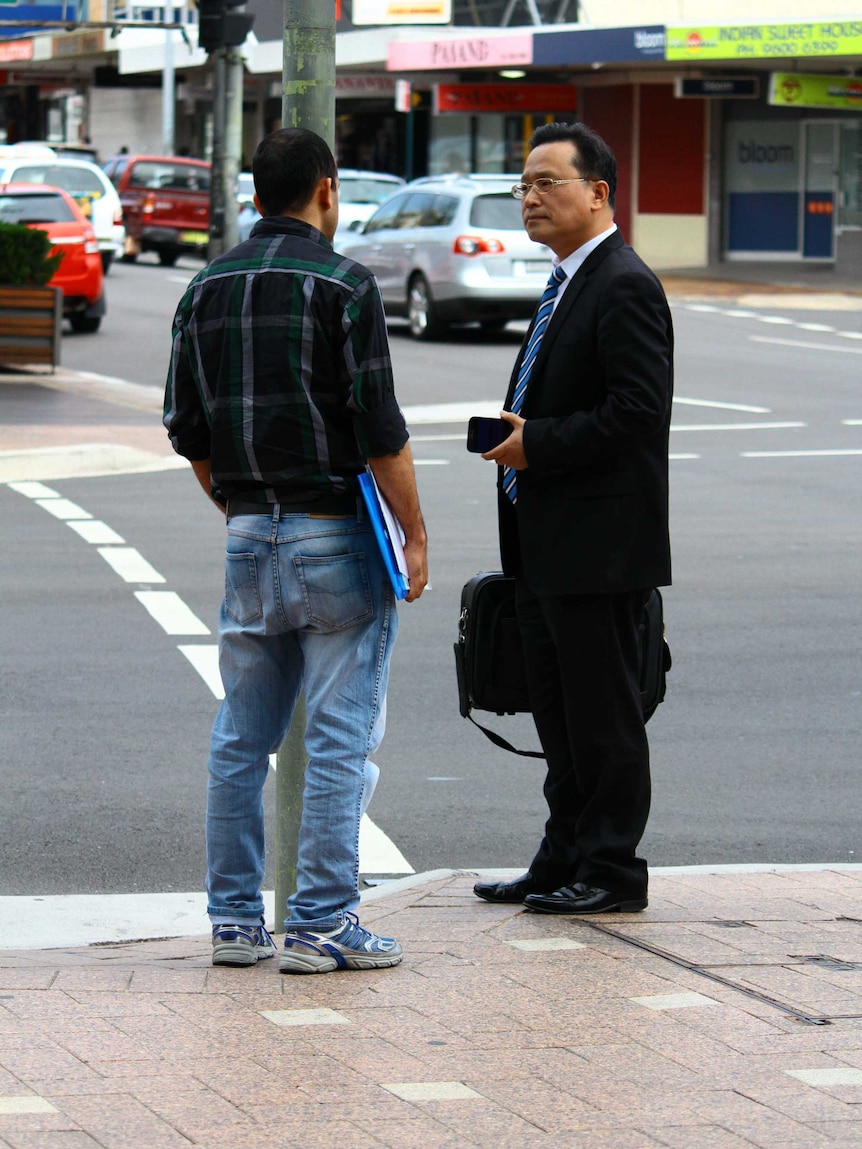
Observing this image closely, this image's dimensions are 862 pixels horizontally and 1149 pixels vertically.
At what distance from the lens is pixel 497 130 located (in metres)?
46.5

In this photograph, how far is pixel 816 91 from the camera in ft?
119

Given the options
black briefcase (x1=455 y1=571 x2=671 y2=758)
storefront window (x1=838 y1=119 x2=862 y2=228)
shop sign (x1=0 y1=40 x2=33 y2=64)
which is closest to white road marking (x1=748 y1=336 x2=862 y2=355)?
storefront window (x1=838 y1=119 x2=862 y2=228)

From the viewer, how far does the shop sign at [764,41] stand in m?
34.0

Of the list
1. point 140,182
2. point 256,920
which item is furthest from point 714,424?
point 140,182

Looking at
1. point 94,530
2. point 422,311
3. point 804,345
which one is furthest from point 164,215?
point 94,530

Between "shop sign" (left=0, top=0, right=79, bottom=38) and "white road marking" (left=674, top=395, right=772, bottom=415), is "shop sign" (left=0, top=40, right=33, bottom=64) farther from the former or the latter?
"white road marking" (left=674, top=395, right=772, bottom=415)

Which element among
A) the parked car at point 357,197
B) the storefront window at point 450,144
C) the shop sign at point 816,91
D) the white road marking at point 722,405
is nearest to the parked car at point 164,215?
the parked car at point 357,197

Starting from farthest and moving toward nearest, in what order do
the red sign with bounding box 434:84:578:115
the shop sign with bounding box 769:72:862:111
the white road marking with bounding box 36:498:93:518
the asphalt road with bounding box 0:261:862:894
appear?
the red sign with bounding box 434:84:578:115
the shop sign with bounding box 769:72:862:111
the white road marking with bounding box 36:498:93:518
the asphalt road with bounding box 0:261:862:894

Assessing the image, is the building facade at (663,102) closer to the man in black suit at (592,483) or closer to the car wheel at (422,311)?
the car wheel at (422,311)

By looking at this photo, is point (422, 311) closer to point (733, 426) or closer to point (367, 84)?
point (733, 426)

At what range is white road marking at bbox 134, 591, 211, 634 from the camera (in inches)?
358

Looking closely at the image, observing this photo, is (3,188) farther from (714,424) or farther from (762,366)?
(714,424)

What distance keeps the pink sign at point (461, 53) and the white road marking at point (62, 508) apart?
2938 cm

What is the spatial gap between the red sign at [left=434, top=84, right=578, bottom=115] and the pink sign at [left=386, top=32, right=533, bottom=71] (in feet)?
2.35
